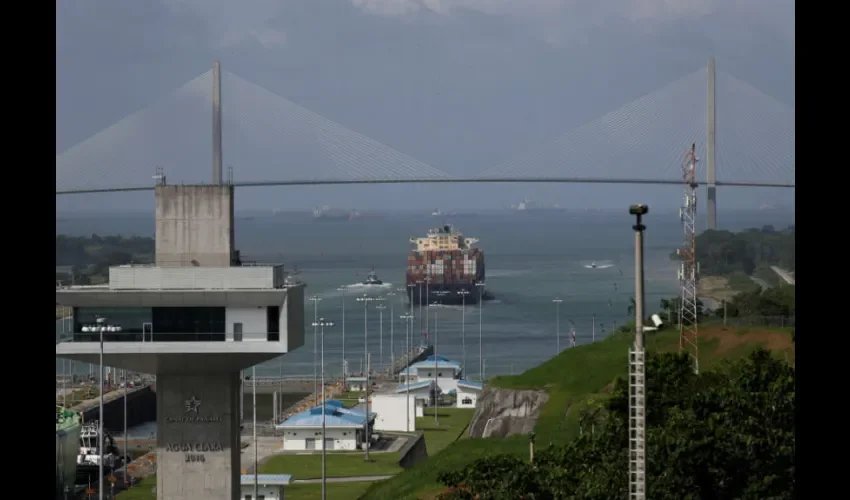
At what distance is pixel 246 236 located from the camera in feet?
383

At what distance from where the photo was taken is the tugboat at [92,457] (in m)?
24.0

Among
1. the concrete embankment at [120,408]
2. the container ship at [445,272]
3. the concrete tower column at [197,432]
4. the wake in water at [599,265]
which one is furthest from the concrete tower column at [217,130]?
the wake in water at [599,265]

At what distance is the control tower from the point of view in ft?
44.9

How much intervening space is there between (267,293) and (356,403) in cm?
1889

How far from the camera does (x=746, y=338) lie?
64.1ft

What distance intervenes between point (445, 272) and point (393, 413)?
42.4m

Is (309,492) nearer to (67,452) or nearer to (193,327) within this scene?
(67,452)

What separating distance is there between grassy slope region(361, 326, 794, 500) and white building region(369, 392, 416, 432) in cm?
521

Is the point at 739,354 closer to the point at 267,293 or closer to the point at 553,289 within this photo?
the point at 267,293

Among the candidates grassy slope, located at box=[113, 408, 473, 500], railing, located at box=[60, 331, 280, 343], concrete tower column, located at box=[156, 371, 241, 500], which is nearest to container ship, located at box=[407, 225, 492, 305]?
grassy slope, located at box=[113, 408, 473, 500]

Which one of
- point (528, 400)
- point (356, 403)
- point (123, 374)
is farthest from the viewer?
point (123, 374)
